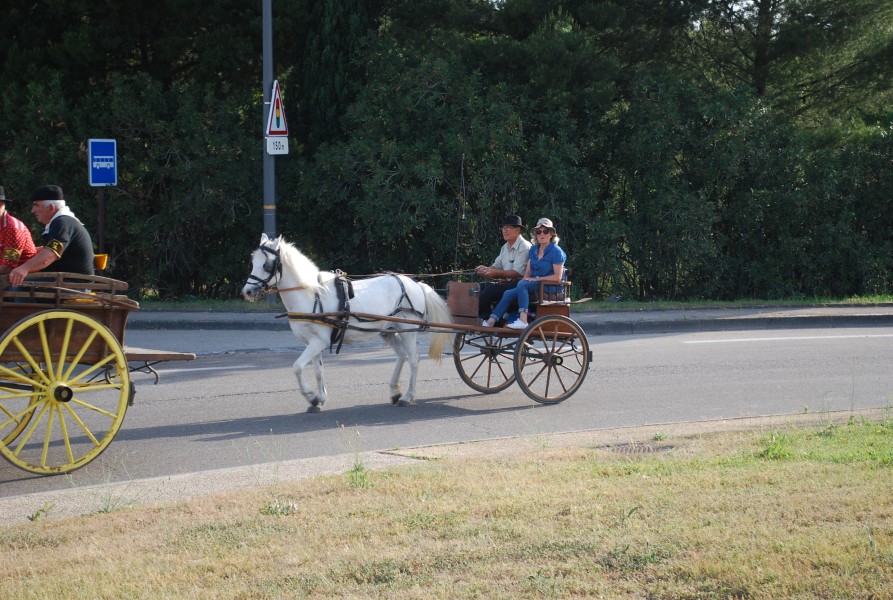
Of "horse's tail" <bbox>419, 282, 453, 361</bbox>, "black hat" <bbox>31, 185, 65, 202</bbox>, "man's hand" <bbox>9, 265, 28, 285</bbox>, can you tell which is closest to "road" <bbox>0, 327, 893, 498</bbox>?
"horse's tail" <bbox>419, 282, 453, 361</bbox>

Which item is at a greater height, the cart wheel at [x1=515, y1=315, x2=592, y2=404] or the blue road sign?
Answer: the blue road sign

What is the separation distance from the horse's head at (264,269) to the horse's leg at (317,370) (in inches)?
28.8

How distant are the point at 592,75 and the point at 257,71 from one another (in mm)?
7031

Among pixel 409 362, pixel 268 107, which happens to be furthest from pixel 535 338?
pixel 268 107

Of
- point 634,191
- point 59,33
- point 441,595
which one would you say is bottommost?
point 441,595

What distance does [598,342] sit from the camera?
1603 centimetres

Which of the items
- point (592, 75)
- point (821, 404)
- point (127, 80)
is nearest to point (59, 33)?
point (127, 80)

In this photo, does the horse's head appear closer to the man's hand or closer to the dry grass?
the man's hand

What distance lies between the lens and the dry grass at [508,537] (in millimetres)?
4754

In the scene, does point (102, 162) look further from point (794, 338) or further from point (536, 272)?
point (794, 338)

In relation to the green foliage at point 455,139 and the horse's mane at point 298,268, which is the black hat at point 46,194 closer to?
the horse's mane at point 298,268

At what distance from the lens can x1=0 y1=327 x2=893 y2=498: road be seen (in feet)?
28.2

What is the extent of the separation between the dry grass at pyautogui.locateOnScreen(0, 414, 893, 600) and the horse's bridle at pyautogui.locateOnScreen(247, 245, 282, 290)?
371 cm

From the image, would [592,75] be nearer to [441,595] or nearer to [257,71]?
[257,71]
